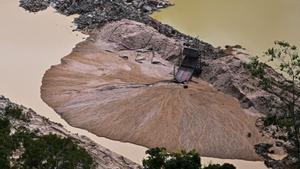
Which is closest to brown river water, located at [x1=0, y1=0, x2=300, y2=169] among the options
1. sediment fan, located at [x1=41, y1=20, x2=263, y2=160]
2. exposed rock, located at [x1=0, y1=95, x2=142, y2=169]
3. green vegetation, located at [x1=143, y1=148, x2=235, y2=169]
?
sediment fan, located at [x1=41, y1=20, x2=263, y2=160]

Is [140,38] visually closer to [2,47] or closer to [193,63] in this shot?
[193,63]

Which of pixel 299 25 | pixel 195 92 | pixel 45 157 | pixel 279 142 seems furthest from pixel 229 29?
pixel 45 157

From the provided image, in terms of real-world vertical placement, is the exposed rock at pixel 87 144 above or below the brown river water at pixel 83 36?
below

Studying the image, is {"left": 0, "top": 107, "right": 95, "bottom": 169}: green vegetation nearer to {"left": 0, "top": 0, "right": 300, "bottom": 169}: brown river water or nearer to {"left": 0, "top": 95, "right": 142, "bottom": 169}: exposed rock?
{"left": 0, "top": 95, "right": 142, "bottom": 169}: exposed rock

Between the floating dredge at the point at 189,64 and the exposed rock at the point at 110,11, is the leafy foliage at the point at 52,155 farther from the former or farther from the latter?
the exposed rock at the point at 110,11

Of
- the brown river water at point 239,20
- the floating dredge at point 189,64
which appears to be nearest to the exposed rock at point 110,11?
the brown river water at point 239,20
